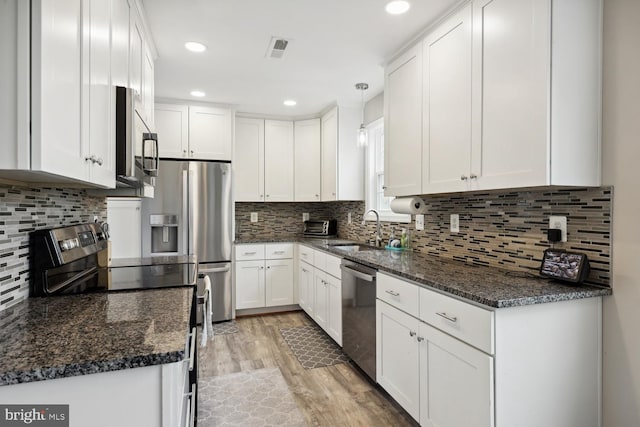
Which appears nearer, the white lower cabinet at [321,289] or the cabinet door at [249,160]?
the white lower cabinet at [321,289]

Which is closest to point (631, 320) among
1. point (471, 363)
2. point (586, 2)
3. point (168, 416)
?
point (471, 363)

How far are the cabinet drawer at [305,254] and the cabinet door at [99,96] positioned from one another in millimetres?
2404

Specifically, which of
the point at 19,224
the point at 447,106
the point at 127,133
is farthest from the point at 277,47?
the point at 19,224

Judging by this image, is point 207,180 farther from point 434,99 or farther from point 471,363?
point 471,363

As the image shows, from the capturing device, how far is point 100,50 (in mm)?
1303

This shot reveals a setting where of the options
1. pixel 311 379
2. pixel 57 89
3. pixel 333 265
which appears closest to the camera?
pixel 57 89

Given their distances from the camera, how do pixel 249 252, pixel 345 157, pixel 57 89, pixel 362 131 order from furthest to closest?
pixel 249 252 < pixel 345 157 < pixel 362 131 < pixel 57 89

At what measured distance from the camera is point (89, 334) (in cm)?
101

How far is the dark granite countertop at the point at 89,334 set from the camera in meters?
0.83

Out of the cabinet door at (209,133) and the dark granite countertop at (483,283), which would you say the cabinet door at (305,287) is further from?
the cabinet door at (209,133)

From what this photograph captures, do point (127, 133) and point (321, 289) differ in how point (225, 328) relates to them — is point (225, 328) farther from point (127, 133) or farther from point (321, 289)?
point (127, 133)

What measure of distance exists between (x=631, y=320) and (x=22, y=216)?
8.34ft

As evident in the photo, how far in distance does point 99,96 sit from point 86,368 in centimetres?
97

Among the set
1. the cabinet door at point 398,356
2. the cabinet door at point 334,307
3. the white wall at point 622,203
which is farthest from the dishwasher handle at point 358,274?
the white wall at point 622,203
